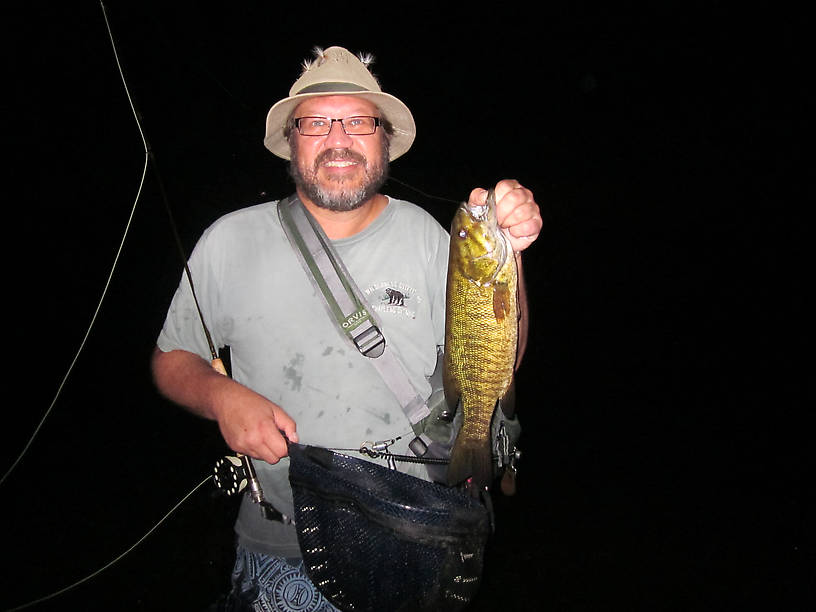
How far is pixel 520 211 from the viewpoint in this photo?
1537 mm

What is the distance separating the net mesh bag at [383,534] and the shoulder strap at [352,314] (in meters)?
0.38

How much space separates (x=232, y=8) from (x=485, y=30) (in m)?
9.01

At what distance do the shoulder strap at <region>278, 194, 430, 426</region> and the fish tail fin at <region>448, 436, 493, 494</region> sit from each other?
201 mm

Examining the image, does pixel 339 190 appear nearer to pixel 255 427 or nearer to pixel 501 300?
pixel 501 300

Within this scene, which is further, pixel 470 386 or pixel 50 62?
pixel 50 62

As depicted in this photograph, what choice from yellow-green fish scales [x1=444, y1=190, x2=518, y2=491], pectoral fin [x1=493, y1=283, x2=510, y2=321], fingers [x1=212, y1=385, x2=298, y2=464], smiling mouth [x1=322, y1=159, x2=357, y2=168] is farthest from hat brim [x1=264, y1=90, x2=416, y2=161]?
fingers [x1=212, y1=385, x2=298, y2=464]

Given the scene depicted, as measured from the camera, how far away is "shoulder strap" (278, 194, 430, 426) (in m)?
1.88

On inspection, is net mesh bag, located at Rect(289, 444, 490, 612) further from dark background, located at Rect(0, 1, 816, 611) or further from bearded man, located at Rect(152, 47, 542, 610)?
dark background, located at Rect(0, 1, 816, 611)

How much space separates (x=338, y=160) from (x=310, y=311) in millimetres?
629

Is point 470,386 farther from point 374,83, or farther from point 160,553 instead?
point 160,553

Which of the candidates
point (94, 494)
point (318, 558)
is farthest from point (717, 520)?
point (94, 494)

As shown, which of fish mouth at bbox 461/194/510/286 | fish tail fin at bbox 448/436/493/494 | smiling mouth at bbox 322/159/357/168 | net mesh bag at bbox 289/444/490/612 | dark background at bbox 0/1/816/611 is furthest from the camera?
dark background at bbox 0/1/816/611

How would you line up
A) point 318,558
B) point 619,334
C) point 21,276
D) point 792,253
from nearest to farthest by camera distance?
point 318,558, point 21,276, point 619,334, point 792,253

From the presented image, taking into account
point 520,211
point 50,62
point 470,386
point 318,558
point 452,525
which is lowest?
point 318,558
